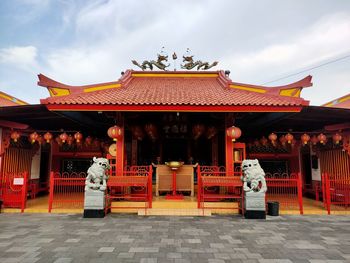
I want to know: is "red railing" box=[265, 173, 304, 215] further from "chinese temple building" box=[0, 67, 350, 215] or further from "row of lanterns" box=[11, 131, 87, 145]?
"row of lanterns" box=[11, 131, 87, 145]

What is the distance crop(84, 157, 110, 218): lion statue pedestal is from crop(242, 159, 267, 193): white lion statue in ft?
14.5

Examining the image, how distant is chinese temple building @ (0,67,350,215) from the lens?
717 cm

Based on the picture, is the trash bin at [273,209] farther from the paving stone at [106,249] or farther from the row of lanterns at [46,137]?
the row of lanterns at [46,137]

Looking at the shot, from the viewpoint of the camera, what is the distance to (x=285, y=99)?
7.89m

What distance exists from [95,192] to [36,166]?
6102 mm

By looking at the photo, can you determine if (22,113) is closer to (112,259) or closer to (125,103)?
(125,103)

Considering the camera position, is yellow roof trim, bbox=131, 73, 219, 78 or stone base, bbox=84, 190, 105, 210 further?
yellow roof trim, bbox=131, 73, 219, 78

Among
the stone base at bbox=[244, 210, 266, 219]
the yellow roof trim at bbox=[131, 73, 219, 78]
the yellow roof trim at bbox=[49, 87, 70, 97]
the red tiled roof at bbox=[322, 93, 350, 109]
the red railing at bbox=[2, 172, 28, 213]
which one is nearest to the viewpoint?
the stone base at bbox=[244, 210, 266, 219]

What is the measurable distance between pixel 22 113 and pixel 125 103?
418 centimetres

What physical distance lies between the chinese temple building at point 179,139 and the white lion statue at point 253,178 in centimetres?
53

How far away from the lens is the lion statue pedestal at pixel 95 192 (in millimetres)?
6461

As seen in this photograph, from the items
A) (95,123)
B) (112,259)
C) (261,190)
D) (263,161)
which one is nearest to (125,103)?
(95,123)

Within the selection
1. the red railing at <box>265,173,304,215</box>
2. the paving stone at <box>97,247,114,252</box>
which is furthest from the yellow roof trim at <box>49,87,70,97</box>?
the red railing at <box>265,173,304,215</box>

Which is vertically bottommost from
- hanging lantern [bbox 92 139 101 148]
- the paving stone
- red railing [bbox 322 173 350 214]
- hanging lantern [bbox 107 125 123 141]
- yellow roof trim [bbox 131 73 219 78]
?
the paving stone
